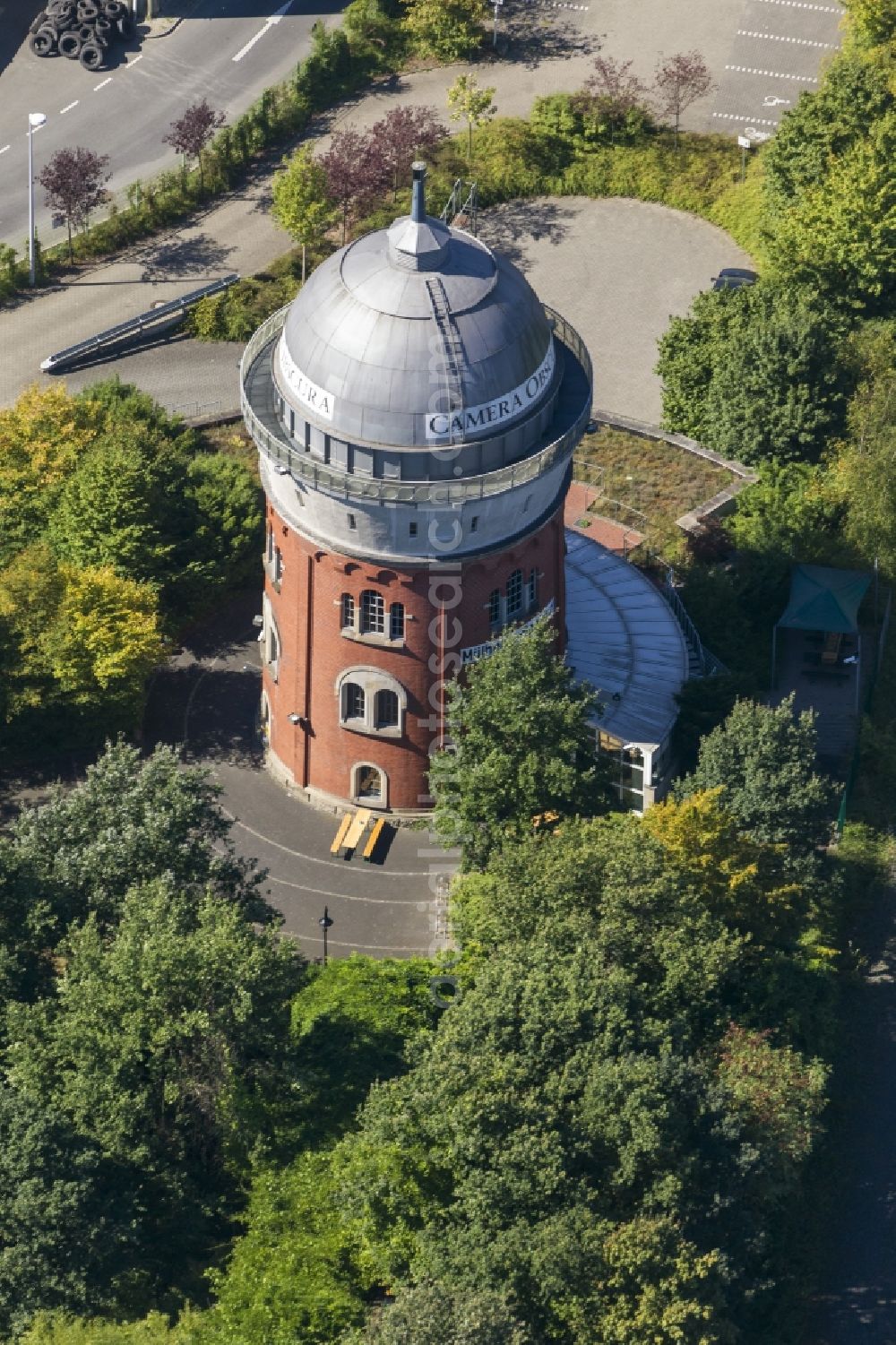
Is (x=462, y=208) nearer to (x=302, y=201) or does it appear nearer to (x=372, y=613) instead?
(x=302, y=201)

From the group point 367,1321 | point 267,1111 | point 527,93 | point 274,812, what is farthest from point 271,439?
point 527,93

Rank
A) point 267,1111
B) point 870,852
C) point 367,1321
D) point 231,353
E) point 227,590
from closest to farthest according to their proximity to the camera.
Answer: point 367,1321 → point 267,1111 → point 870,852 → point 227,590 → point 231,353

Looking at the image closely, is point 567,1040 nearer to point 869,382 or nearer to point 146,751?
point 146,751

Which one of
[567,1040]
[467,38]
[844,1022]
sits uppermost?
[467,38]

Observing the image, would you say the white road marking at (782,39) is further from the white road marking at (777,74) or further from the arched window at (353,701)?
the arched window at (353,701)

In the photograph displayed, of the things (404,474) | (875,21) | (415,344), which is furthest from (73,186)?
(404,474)

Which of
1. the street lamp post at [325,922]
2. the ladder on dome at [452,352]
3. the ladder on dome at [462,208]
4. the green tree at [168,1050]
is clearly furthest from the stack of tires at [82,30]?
the green tree at [168,1050]
